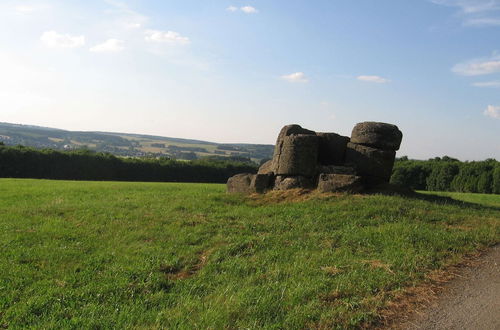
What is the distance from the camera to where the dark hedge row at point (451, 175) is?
45031 millimetres

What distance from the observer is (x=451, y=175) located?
49.8 meters

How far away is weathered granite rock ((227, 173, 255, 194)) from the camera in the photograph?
18.0 meters

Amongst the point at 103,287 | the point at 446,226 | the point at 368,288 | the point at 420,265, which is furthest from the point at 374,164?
the point at 103,287

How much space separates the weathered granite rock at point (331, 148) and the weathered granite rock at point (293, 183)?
6.84 ft

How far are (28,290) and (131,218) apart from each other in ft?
19.2

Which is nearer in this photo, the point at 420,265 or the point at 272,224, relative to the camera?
the point at 420,265

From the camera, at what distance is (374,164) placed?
687 inches

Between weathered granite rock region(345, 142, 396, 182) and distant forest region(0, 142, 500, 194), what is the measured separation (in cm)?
3208

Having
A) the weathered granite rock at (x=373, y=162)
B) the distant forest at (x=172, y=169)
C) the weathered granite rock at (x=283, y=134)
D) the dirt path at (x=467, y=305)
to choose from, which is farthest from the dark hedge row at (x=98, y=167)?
the dirt path at (x=467, y=305)

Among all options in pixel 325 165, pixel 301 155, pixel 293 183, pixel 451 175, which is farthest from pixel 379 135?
pixel 451 175

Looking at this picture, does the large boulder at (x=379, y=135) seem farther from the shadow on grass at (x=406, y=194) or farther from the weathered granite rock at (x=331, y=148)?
the shadow on grass at (x=406, y=194)

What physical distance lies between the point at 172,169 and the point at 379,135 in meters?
47.9

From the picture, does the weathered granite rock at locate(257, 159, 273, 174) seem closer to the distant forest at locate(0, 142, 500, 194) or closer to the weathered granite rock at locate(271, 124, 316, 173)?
the weathered granite rock at locate(271, 124, 316, 173)

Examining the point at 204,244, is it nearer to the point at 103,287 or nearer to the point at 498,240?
the point at 103,287
